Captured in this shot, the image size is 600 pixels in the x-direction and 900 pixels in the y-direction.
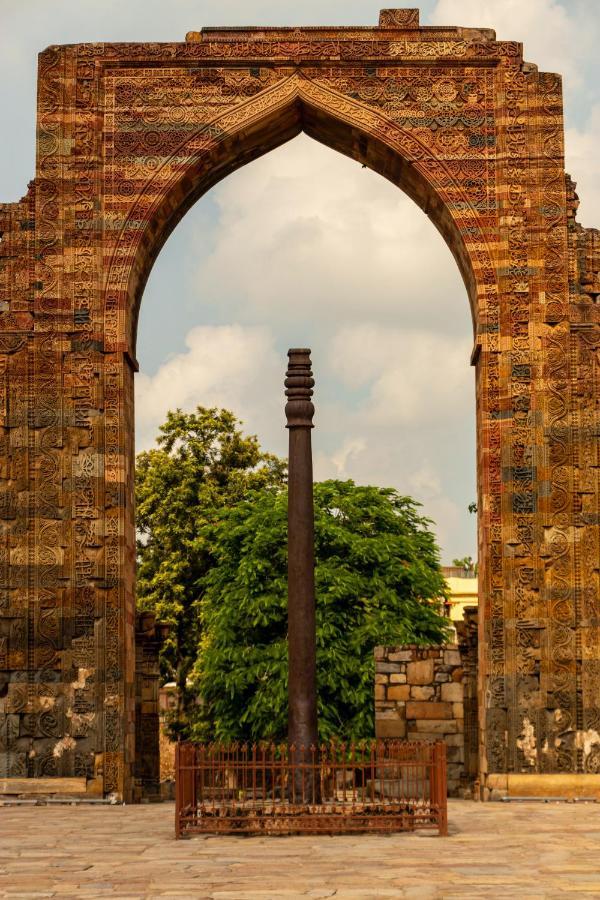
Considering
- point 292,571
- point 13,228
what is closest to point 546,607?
point 292,571

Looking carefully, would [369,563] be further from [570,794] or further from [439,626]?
[570,794]

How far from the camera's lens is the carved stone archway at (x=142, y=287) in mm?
15094

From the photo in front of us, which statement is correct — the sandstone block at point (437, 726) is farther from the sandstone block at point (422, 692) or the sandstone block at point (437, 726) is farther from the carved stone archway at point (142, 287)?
the carved stone archway at point (142, 287)

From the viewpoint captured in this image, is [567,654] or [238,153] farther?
[238,153]

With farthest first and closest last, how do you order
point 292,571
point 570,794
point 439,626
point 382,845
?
point 439,626 < point 570,794 < point 292,571 < point 382,845

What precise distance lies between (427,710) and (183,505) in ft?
47.1

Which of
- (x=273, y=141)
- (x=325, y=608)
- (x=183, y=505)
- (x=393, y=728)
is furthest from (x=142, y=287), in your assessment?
(x=183, y=505)

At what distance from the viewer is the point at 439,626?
2416cm

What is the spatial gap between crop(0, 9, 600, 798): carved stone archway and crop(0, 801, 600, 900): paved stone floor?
2.76 metres

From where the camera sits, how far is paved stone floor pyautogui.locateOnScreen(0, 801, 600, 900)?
26.0 ft

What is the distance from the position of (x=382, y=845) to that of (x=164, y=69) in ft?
31.7

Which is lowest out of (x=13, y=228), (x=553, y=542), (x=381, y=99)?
(x=553, y=542)

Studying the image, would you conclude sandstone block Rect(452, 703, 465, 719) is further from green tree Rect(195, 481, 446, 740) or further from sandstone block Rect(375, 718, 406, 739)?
green tree Rect(195, 481, 446, 740)

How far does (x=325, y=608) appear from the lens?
23.2m
